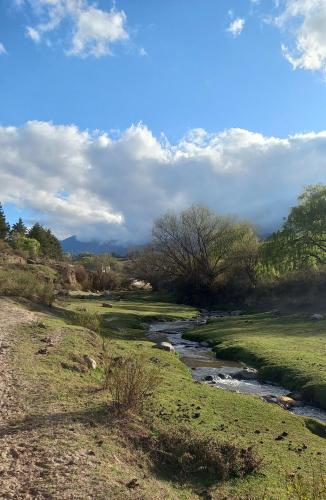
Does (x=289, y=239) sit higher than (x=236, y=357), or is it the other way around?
(x=289, y=239)

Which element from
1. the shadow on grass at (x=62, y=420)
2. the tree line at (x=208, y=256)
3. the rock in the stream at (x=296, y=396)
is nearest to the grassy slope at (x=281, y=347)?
the rock in the stream at (x=296, y=396)

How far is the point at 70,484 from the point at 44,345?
1056cm

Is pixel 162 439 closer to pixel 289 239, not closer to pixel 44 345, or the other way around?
pixel 44 345

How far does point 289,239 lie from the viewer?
188 feet

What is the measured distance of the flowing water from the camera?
17842 millimetres

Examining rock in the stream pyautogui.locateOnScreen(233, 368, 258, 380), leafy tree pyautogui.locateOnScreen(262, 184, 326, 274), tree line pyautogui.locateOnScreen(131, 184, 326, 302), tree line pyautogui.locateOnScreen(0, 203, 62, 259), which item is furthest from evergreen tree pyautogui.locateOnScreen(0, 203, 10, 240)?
rock in the stream pyautogui.locateOnScreen(233, 368, 258, 380)

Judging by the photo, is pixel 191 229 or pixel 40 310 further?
pixel 191 229

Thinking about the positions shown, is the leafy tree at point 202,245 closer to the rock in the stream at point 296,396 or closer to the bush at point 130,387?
the rock in the stream at point 296,396

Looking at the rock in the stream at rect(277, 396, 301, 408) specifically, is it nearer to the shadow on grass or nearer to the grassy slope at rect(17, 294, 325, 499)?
the grassy slope at rect(17, 294, 325, 499)

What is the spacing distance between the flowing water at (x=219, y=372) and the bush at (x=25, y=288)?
8450 mm

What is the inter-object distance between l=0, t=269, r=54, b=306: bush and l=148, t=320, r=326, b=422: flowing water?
8450mm

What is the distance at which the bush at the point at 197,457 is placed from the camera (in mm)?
9477

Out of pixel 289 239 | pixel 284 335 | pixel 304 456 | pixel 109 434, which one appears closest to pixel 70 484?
pixel 109 434

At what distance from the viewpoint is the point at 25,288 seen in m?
32.6
